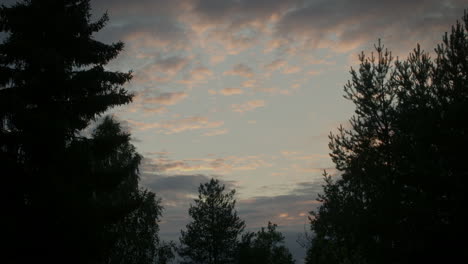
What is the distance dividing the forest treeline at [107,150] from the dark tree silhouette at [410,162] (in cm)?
5

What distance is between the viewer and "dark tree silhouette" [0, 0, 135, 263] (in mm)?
11273

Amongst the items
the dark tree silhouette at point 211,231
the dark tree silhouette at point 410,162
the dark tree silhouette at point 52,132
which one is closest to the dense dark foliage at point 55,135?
the dark tree silhouette at point 52,132

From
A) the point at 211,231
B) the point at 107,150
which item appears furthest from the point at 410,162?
the point at 211,231

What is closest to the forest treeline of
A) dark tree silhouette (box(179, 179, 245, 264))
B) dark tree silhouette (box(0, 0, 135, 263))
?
dark tree silhouette (box(0, 0, 135, 263))

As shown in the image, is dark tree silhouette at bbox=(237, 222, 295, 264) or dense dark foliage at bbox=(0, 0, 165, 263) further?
dark tree silhouette at bbox=(237, 222, 295, 264)

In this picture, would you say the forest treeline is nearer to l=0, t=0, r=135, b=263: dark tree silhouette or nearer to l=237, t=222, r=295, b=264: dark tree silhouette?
l=0, t=0, r=135, b=263: dark tree silhouette

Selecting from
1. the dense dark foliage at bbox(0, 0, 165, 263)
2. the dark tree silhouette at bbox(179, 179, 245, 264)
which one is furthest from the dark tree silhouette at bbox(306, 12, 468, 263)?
the dark tree silhouette at bbox(179, 179, 245, 264)

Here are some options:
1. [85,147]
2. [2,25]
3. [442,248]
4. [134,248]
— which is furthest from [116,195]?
[442,248]

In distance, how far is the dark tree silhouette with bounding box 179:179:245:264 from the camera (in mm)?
35312

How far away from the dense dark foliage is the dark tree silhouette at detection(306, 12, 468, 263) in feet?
32.5

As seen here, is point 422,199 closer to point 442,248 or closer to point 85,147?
point 442,248

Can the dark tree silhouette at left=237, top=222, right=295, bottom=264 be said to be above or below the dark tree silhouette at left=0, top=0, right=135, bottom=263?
below

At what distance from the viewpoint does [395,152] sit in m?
15.7

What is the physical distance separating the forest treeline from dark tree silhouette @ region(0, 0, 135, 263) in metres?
0.03
